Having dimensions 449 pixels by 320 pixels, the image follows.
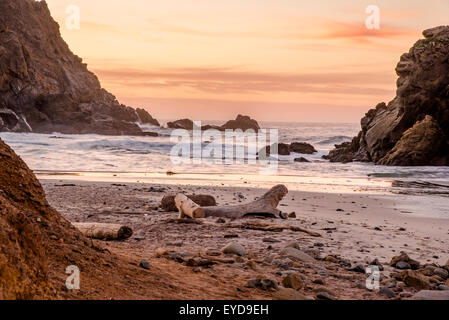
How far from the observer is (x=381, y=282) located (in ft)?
20.0

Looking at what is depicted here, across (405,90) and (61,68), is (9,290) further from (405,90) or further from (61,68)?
(61,68)

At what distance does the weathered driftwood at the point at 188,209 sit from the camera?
987cm

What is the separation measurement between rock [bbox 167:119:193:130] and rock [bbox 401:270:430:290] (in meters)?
88.3

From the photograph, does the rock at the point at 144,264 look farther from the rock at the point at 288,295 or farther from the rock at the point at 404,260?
the rock at the point at 404,260

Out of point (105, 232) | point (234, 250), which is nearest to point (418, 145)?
point (234, 250)

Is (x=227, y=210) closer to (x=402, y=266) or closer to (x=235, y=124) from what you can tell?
(x=402, y=266)

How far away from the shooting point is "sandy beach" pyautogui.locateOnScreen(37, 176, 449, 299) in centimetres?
576

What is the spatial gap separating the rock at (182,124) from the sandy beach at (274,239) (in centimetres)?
7966

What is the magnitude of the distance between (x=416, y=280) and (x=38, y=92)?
7366 cm

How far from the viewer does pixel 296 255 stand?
702 centimetres

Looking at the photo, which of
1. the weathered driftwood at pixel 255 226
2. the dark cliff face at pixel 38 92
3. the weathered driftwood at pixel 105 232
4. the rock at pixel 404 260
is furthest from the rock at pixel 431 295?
the dark cliff face at pixel 38 92

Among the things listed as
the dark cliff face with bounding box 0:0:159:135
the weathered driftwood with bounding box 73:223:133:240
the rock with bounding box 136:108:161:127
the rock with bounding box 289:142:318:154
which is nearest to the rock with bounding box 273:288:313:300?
the weathered driftwood with bounding box 73:223:133:240

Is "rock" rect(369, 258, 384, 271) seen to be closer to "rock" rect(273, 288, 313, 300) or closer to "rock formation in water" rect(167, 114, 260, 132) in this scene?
"rock" rect(273, 288, 313, 300)
